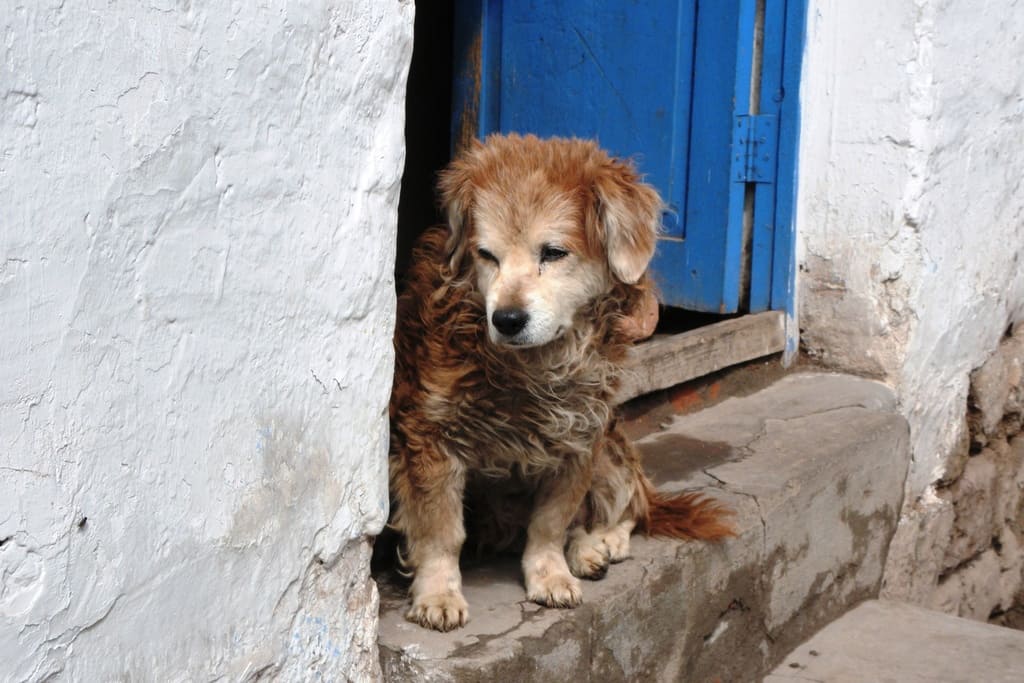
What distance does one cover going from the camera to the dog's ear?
2736 mm

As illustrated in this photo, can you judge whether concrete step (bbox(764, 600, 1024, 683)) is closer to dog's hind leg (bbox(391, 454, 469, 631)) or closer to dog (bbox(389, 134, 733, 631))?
dog (bbox(389, 134, 733, 631))

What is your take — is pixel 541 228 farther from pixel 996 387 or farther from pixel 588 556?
pixel 996 387

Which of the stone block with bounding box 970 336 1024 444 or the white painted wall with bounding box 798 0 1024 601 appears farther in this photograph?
the stone block with bounding box 970 336 1024 444

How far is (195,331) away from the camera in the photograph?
1.92 meters

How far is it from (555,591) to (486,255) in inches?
31.0

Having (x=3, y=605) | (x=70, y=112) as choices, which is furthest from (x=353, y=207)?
(x=3, y=605)

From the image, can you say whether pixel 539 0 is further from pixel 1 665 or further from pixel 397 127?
pixel 1 665

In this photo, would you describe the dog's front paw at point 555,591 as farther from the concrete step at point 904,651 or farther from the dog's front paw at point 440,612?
the concrete step at point 904,651

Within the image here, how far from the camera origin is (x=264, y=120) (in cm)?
201

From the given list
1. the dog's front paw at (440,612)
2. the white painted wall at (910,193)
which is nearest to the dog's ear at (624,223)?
the dog's front paw at (440,612)

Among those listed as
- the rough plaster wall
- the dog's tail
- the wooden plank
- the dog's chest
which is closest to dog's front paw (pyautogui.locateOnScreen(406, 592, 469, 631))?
the rough plaster wall

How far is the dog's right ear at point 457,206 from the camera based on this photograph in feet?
8.89

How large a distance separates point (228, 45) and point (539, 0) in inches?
113

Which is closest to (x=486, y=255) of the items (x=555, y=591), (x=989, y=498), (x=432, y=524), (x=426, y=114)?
(x=432, y=524)
